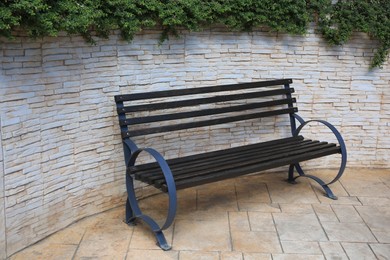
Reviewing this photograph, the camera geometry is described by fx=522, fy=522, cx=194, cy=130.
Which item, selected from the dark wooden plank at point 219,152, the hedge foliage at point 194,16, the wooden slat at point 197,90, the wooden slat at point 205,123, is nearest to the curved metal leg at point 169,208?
the dark wooden plank at point 219,152

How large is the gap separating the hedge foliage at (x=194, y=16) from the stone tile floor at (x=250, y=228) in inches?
54.7

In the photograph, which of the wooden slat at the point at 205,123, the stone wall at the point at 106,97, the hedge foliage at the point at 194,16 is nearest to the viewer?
the hedge foliage at the point at 194,16

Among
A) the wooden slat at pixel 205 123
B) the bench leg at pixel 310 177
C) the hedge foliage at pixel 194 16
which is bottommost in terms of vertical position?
the bench leg at pixel 310 177

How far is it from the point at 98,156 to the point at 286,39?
2071 mm

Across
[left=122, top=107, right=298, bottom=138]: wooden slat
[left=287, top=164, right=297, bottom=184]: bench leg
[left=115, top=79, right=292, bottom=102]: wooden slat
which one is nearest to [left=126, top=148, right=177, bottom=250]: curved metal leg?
[left=122, top=107, right=298, bottom=138]: wooden slat

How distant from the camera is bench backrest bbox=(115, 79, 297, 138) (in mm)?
3988

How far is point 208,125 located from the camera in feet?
14.3

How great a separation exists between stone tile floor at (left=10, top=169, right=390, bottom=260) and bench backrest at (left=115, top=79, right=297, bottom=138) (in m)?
0.66

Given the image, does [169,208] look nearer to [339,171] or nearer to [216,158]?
[216,158]

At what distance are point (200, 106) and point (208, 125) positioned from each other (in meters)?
0.27

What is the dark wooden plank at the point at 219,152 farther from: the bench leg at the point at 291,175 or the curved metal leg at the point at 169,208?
the bench leg at the point at 291,175

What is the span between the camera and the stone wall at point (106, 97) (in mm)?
3385

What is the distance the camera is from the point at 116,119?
4078mm

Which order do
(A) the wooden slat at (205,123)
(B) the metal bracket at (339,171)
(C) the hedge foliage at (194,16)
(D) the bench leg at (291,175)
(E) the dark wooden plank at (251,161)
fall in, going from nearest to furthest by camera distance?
(C) the hedge foliage at (194,16) < (E) the dark wooden plank at (251,161) < (A) the wooden slat at (205,123) < (B) the metal bracket at (339,171) < (D) the bench leg at (291,175)
